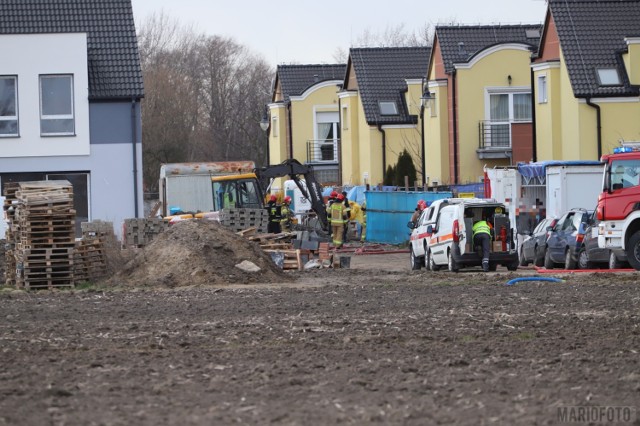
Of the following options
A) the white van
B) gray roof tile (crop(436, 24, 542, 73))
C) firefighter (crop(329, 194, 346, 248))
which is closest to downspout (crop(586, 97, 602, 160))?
gray roof tile (crop(436, 24, 542, 73))

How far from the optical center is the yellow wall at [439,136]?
5078 cm

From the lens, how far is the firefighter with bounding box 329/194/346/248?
134ft

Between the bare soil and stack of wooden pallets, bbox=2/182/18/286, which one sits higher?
stack of wooden pallets, bbox=2/182/18/286

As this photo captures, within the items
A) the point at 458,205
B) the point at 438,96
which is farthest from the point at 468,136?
the point at 458,205

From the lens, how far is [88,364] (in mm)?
12711

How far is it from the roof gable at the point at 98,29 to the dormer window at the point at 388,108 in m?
20.1

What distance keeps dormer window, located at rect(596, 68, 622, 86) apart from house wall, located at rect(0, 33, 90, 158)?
16.6 metres

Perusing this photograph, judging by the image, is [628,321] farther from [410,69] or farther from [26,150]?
[410,69]

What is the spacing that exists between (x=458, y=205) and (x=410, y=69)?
32.0 m

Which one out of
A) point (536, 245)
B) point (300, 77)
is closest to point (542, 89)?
point (536, 245)

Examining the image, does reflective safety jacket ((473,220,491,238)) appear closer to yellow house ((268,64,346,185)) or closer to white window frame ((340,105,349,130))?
white window frame ((340,105,349,130))

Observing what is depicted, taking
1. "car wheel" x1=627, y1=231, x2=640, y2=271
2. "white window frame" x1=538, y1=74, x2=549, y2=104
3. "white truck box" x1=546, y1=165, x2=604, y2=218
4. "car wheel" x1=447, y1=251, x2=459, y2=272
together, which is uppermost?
"white window frame" x1=538, y1=74, x2=549, y2=104

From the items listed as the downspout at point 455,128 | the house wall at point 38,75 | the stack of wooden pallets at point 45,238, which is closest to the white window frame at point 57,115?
the house wall at point 38,75

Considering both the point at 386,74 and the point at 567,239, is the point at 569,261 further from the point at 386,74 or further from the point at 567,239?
the point at 386,74
